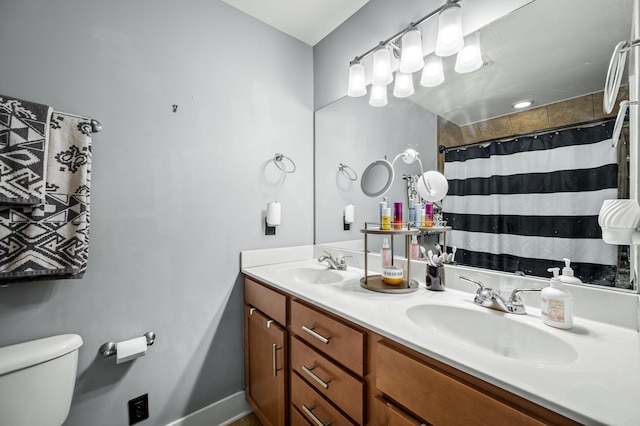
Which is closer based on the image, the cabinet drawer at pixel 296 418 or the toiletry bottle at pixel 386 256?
the cabinet drawer at pixel 296 418

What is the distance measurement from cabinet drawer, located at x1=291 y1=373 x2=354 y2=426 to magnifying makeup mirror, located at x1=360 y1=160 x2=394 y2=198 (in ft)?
3.30

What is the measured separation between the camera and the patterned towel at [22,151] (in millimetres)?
941

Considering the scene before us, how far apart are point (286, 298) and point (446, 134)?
104 cm

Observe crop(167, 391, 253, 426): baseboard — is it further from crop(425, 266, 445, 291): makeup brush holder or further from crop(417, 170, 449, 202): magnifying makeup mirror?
crop(417, 170, 449, 202): magnifying makeup mirror

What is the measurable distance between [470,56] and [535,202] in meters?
0.66

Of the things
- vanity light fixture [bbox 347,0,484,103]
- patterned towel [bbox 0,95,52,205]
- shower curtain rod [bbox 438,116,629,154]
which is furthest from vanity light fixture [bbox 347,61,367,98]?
patterned towel [bbox 0,95,52,205]

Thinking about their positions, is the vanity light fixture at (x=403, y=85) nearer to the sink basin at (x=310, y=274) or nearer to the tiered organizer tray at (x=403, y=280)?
the tiered organizer tray at (x=403, y=280)

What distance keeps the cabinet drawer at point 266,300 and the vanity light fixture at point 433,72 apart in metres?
1.21

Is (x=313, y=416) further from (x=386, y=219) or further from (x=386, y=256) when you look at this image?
(x=386, y=219)

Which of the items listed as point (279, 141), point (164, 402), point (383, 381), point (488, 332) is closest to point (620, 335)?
point (488, 332)

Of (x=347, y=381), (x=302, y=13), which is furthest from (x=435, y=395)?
(x=302, y=13)

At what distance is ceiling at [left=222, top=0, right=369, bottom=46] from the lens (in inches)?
61.3

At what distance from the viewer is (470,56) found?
1.14 metres

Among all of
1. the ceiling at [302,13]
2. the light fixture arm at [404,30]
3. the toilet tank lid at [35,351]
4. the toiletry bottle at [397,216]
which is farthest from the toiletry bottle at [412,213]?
the toilet tank lid at [35,351]
